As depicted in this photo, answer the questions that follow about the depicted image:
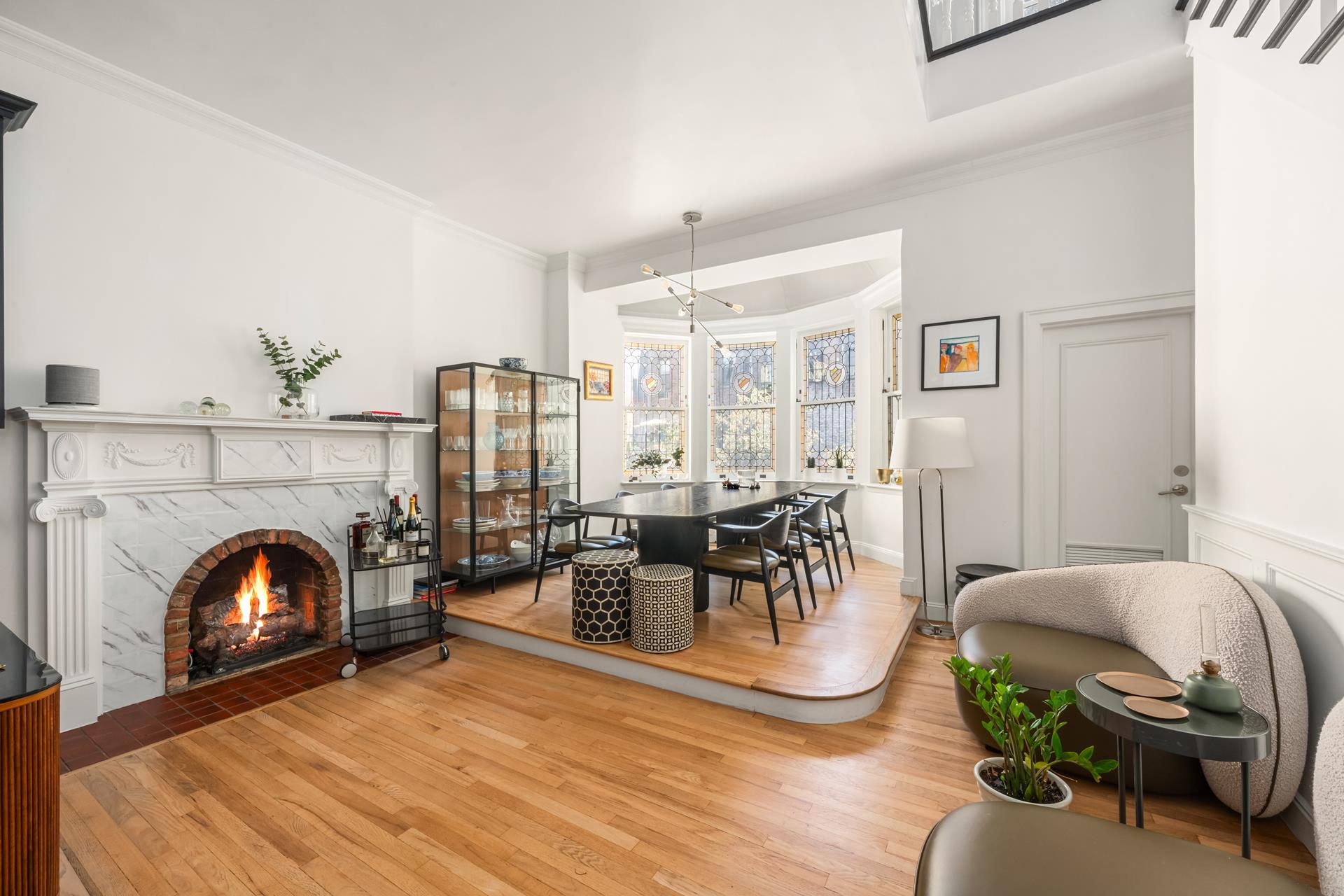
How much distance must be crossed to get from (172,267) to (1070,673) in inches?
186

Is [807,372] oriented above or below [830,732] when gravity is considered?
above

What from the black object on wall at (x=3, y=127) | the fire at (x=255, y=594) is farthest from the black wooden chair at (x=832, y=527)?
the black object on wall at (x=3, y=127)

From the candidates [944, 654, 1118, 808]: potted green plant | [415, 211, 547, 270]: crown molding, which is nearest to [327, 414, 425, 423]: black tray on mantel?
[415, 211, 547, 270]: crown molding

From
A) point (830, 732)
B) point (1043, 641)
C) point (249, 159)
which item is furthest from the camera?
point (249, 159)

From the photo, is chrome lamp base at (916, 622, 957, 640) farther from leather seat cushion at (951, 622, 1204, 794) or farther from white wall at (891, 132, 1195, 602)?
leather seat cushion at (951, 622, 1204, 794)

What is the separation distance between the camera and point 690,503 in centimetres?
394

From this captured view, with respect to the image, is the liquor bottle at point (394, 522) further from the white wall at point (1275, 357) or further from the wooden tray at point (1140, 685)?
the white wall at point (1275, 357)

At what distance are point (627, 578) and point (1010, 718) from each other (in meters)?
2.20

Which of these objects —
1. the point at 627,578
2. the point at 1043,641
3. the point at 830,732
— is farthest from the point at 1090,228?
the point at 627,578

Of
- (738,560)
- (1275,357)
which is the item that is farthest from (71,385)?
(1275,357)

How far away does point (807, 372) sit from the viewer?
22.0ft

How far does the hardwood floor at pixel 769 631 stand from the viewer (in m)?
2.81

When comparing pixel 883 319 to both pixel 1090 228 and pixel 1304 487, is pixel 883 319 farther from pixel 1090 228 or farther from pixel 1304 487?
pixel 1304 487

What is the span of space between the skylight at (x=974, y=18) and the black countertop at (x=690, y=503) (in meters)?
2.98
